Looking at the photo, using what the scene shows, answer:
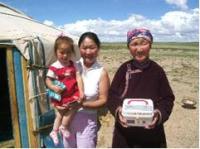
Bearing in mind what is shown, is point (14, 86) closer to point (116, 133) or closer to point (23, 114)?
point (23, 114)

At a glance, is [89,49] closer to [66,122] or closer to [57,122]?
[66,122]

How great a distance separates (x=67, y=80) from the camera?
3428 millimetres

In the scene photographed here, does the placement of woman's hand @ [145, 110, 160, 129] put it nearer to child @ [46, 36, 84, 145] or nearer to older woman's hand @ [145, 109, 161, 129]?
older woman's hand @ [145, 109, 161, 129]

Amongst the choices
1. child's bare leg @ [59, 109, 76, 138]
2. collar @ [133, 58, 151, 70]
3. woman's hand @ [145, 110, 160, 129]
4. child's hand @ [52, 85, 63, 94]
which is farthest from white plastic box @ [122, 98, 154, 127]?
child's hand @ [52, 85, 63, 94]

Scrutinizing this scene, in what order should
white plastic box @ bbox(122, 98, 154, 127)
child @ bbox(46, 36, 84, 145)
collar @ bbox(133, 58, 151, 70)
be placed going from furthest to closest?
child @ bbox(46, 36, 84, 145) < collar @ bbox(133, 58, 151, 70) < white plastic box @ bbox(122, 98, 154, 127)

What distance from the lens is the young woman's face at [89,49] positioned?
300 cm

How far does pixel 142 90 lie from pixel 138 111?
6.9 inches

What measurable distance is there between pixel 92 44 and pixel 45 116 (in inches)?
131

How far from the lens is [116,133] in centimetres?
293

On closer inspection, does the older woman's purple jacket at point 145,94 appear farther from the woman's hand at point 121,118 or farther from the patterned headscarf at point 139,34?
the patterned headscarf at point 139,34

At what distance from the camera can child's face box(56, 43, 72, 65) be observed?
345 centimetres

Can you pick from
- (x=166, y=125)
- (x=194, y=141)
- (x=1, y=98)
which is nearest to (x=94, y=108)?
(x=194, y=141)

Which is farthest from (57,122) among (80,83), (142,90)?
(142,90)

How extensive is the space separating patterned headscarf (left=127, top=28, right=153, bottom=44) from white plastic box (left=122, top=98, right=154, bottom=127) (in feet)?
1.42
